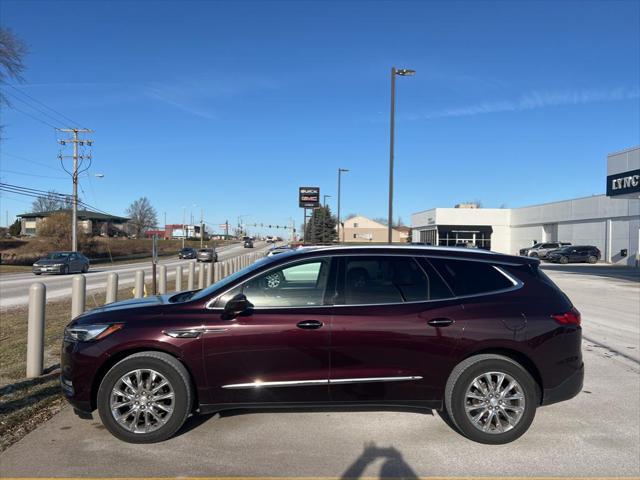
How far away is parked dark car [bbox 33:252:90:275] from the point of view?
30.9 metres

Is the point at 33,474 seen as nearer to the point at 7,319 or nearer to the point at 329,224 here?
the point at 7,319

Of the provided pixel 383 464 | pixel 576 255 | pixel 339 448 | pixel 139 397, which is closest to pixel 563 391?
pixel 383 464

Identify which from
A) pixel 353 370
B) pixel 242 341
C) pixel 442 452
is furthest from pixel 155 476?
pixel 442 452

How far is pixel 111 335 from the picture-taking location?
423 centimetres

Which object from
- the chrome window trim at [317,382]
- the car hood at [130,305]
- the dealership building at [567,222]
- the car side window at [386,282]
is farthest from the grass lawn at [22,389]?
the dealership building at [567,222]

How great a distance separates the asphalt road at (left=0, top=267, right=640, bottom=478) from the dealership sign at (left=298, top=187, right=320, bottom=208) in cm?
3805

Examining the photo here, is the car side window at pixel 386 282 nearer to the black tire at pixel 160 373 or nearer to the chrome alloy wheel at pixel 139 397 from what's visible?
the black tire at pixel 160 373

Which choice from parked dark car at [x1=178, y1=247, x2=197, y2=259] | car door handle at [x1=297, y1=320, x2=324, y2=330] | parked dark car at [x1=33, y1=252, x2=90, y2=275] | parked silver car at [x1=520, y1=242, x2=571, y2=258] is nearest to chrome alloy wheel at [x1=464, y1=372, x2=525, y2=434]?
car door handle at [x1=297, y1=320, x2=324, y2=330]

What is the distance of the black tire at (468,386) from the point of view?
4328 mm

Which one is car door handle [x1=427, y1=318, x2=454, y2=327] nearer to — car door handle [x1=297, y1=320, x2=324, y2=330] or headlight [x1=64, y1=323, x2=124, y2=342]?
car door handle [x1=297, y1=320, x2=324, y2=330]

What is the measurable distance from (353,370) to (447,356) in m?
0.83

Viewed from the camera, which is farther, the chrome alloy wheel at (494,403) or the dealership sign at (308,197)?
the dealership sign at (308,197)

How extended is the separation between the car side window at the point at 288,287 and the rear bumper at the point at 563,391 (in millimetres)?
2171

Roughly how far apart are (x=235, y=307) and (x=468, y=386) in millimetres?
2122
